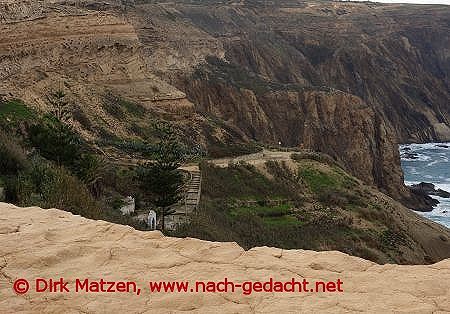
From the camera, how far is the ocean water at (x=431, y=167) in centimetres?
4502

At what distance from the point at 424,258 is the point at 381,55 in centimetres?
6573

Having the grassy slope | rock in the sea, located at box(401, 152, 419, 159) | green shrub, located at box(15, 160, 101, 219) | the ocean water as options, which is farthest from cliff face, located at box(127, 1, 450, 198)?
green shrub, located at box(15, 160, 101, 219)

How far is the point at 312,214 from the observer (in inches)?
973

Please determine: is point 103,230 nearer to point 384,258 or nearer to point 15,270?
point 15,270

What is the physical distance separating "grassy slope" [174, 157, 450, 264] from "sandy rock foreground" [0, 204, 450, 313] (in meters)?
11.2

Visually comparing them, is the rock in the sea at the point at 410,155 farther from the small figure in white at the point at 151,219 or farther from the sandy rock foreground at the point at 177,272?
the sandy rock foreground at the point at 177,272

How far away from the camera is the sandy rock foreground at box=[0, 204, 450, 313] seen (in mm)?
3943

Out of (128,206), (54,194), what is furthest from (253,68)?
(54,194)

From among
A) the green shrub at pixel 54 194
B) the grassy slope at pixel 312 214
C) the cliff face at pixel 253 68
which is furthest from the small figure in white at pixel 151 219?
the cliff face at pixel 253 68

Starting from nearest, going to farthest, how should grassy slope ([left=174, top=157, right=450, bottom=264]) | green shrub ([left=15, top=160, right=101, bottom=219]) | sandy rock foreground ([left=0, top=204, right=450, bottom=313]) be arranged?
1. sandy rock foreground ([left=0, top=204, right=450, bottom=313])
2. green shrub ([left=15, top=160, right=101, bottom=219])
3. grassy slope ([left=174, top=157, right=450, bottom=264])

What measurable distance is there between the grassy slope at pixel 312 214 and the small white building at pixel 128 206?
7.23ft

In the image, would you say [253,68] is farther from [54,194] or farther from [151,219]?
[54,194]

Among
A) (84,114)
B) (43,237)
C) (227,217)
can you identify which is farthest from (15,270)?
(84,114)

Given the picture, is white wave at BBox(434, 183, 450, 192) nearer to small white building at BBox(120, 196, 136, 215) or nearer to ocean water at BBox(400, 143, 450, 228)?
ocean water at BBox(400, 143, 450, 228)
